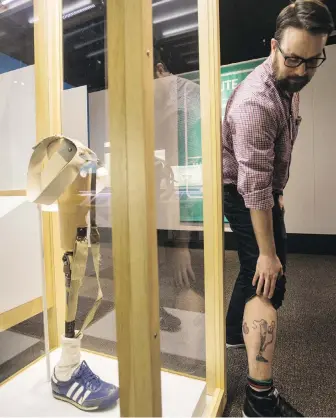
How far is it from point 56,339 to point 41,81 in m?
1.16

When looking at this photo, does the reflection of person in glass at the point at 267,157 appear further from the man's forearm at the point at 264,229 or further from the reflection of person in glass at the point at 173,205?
the reflection of person in glass at the point at 173,205

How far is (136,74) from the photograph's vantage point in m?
0.54

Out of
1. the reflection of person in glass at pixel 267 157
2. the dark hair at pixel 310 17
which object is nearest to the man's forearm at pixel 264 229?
the reflection of person in glass at pixel 267 157

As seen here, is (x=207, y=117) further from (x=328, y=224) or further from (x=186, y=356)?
(x=328, y=224)

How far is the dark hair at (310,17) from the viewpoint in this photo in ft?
3.25

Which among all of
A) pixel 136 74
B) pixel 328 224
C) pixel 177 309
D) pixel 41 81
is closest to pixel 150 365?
pixel 136 74

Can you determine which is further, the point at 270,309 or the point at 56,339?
the point at 56,339

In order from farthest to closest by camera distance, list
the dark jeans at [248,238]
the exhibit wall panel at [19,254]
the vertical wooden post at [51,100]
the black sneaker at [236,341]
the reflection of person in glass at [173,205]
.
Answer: the black sneaker at [236,341] → the vertical wooden post at [51,100] → the exhibit wall panel at [19,254] → the dark jeans at [248,238] → the reflection of person in glass at [173,205]

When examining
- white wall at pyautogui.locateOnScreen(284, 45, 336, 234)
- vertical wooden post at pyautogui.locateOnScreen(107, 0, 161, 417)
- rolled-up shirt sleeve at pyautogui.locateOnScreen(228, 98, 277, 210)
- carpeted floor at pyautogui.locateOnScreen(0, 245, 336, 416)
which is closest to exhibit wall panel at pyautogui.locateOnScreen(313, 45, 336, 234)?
white wall at pyautogui.locateOnScreen(284, 45, 336, 234)

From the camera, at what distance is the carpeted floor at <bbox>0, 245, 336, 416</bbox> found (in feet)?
3.65

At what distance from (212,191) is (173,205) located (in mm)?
161

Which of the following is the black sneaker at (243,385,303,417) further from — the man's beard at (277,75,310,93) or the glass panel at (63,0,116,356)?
the man's beard at (277,75,310,93)

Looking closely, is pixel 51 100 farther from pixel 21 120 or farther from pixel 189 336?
pixel 189 336

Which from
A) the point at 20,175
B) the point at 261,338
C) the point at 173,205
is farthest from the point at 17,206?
the point at 261,338
